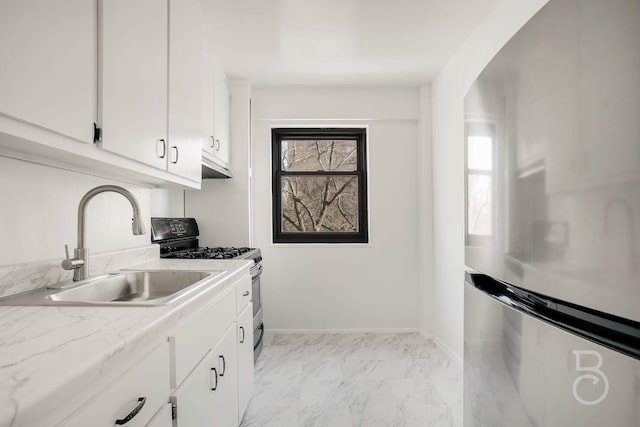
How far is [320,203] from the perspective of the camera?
363 centimetres

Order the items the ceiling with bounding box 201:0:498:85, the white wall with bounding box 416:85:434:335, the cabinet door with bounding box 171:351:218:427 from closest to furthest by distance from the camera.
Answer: the cabinet door with bounding box 171:351:218:427 → the ceiling with bounding box 201:0:498:85 → the white wall with bounding box 416:85:434:335

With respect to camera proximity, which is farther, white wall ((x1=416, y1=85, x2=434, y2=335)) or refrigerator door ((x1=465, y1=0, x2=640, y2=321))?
white wall ((x1=416, y1=85, x2=434, y2=335))

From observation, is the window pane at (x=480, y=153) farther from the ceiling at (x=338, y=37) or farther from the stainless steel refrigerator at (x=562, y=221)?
the ceiling at (x=338, y=37)

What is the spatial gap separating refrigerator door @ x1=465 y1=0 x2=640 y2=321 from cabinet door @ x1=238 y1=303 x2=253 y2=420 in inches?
54.0

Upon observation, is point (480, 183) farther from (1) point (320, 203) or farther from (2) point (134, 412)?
(1) point (320, 203)

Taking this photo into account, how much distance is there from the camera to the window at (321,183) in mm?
3594

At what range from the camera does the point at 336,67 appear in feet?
9.78

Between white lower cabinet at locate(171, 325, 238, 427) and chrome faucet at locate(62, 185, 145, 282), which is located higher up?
chrome faucet at locate(62, 185, 145, 282)

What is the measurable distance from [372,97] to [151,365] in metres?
3.13

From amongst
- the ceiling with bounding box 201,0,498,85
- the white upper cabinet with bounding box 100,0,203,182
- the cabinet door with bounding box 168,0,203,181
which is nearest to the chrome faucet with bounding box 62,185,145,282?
the white upper cabinet with bounding box 100,0,203,182

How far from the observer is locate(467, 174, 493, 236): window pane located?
2.80 ft

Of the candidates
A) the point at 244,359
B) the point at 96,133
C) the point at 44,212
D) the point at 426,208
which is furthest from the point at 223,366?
the point at 426,208

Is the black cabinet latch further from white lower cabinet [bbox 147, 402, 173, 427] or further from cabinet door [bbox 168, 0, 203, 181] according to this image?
white lower cabinet [bbox 147, 402, 173, 427]

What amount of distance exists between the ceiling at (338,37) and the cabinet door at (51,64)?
1312 mm
